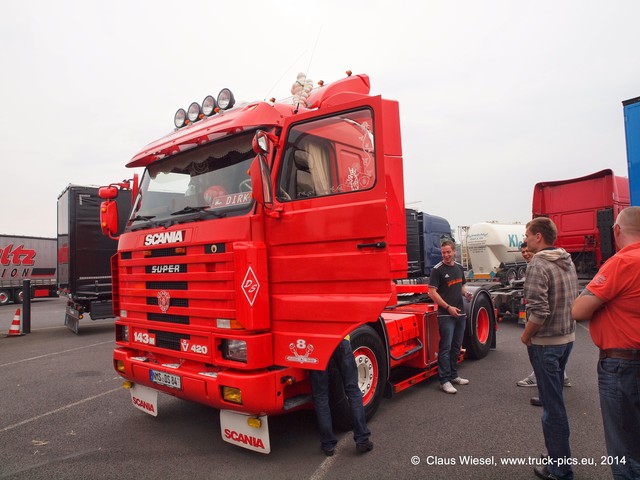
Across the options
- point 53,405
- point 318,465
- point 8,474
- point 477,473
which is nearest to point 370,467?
point 318,465

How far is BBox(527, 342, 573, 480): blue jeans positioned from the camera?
2.99 metres

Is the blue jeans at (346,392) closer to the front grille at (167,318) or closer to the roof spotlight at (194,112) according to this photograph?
the front grille at (167,318)

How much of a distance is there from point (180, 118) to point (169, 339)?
2374mm

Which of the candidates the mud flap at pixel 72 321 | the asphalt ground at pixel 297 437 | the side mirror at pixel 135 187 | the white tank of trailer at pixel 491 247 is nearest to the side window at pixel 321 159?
the side mirror at pixel 135 187

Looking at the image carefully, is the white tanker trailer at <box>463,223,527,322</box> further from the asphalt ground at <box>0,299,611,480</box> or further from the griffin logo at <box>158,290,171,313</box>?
the griffin logo at <box>158,290,171,313</box>

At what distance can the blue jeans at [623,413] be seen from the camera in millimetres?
2396

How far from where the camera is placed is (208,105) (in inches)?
175

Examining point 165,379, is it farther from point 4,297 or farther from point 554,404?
Answer: point 4,297

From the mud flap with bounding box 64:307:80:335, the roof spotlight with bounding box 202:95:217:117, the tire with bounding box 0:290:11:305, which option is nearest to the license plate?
the roof spotlight with bounding box 202:95:217:117

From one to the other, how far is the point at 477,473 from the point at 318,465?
123 cm

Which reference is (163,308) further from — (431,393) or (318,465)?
(431,393)

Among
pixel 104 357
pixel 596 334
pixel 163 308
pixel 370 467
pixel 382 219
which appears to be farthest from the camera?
pixel 104 357

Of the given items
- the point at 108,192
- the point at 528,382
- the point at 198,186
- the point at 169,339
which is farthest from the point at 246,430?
the point at 528,382

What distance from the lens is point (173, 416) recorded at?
4738 millimetres
